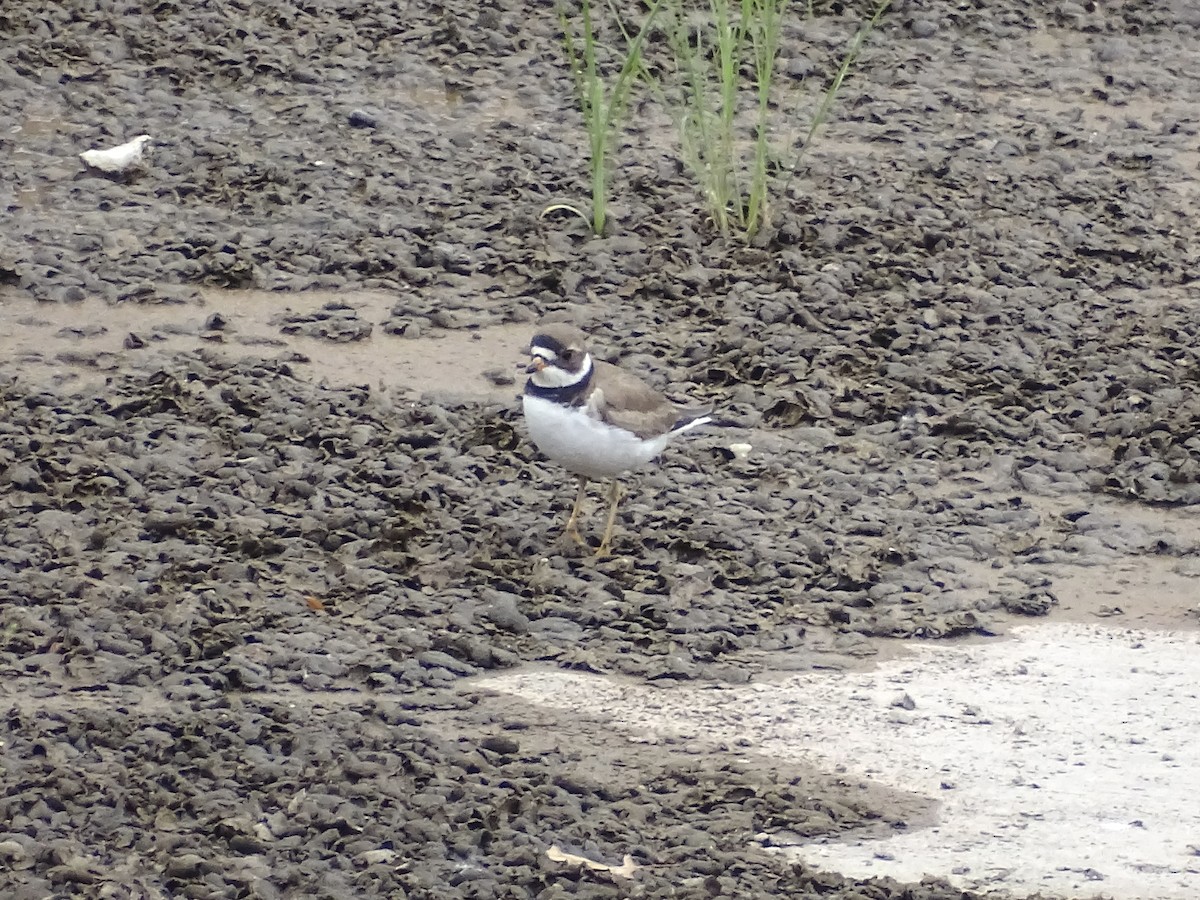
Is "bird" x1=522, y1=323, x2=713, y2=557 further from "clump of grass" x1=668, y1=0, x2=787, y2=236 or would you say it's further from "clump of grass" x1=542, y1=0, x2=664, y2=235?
"clump of grass" x1=668, y1=0, x2=787, y2=236

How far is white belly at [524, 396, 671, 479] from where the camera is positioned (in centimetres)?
709

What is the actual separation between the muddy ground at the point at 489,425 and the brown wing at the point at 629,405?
50 cm

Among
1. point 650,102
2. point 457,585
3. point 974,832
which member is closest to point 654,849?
point 974,832

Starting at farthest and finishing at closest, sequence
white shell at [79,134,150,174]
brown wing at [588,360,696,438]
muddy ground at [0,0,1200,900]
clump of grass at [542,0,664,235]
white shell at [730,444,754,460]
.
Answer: white shell at [79,134,150,174] → clump of grass at [542,0,664,235] → white shell at [730,444,754,460] → brown wing at [588,360,696,438] → muddy ground at [0,0,1200,900]

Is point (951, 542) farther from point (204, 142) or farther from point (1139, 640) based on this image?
point (204, 142)

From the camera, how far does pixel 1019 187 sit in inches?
437

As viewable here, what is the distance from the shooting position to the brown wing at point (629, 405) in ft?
23.6

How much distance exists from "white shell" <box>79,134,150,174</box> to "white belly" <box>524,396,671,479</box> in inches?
179

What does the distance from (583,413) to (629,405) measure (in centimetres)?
26

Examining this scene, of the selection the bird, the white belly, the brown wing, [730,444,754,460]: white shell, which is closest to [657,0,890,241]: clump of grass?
[730,444,754,460]: white shell

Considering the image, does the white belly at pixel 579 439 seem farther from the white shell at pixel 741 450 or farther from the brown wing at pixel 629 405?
the white shell at pixel 741 450

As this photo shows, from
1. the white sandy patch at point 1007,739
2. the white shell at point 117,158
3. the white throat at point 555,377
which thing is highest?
the white throat at point 555,377

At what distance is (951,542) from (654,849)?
108 inches

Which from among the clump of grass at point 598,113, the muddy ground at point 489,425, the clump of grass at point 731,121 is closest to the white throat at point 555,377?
the muddy ground at point 489,425
